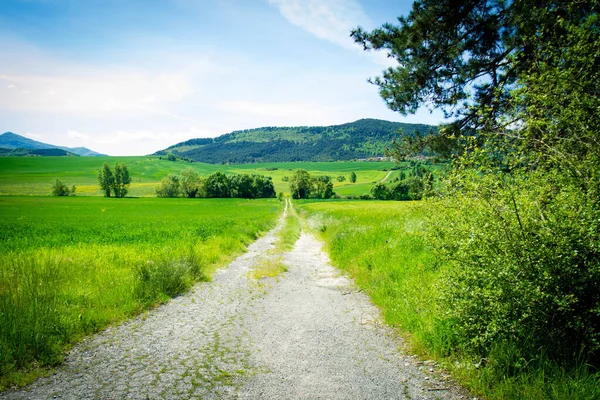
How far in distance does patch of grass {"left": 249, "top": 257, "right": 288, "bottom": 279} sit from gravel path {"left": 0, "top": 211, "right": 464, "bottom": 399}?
3083 millimetres

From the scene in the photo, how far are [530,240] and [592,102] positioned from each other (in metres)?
1.94

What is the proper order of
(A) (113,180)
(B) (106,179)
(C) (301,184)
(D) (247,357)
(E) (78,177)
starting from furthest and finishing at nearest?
1. (E) (78,177)
2. (C) (301,184)
3. (A) (113,180)
4. (B) (106,179)
5. (D) (247,357)

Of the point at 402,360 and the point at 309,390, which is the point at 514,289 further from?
the point at 309,390

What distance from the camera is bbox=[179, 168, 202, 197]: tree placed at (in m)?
111

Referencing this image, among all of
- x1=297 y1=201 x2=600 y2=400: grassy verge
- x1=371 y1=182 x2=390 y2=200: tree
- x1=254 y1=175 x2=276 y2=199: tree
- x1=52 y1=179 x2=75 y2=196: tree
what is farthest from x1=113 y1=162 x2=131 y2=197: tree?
x1=297 y1=201 x2=600 y2=400: grassy verge

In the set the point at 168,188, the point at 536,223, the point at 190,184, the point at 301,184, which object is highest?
the point at 536,223

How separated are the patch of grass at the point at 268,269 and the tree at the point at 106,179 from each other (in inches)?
4198

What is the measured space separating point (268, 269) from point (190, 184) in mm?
105058

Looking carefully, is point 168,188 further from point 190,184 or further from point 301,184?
point 301,184

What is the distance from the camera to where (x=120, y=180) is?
10475cm

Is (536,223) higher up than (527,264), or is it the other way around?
(536,223)

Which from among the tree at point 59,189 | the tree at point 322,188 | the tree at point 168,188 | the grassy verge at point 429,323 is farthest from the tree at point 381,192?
the tree at point 59,189

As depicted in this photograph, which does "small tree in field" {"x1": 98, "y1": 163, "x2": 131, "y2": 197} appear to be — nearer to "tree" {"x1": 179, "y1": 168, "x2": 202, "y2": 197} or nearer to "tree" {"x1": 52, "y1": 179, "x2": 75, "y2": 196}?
"tree" {"x1": 52, "y1": 179, "x2": 75, "y2": 196}

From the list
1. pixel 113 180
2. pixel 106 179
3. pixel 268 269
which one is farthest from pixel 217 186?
pixel 268 269
